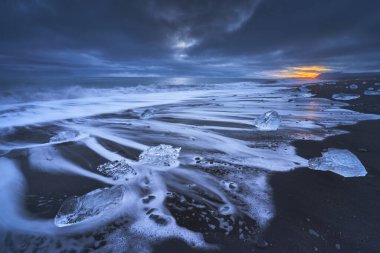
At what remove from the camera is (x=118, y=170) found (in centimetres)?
316

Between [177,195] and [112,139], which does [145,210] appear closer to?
[177,195]

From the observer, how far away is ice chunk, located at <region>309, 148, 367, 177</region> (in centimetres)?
294

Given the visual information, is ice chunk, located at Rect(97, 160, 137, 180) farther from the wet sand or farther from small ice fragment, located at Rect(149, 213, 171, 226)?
the wet sand

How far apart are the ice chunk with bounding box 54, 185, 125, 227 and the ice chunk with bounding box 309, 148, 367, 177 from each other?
2.98m

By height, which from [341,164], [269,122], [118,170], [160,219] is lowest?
[160,219]

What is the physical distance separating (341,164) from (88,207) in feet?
11.5

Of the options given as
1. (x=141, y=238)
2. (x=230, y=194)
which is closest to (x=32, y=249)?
(x=141, y=238)

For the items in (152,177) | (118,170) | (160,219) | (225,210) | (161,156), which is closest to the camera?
(160,219)

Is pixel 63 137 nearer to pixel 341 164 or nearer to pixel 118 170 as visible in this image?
pixel 118 170

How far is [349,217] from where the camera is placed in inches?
84.8

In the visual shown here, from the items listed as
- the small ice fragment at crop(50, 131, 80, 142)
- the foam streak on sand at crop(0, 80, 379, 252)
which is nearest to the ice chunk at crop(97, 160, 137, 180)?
the foam streak on sand at crop(0, 80, 379, 252)

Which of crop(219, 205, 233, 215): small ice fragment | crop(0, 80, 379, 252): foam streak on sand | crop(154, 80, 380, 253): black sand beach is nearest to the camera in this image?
crop(154, 80, 380, 253): black sand beach

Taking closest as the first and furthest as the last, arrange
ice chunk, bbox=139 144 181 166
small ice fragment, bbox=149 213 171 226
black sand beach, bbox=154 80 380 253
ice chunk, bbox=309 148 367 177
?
black sand beach, bbox=154 80 380 253 → small ice fragment, bbox=149 213 171 226 → ice chunk, bbox=309 148 367 177 → ice chunk, bbox=139 144 181 166

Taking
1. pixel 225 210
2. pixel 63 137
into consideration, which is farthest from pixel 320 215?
pixel 63 137
